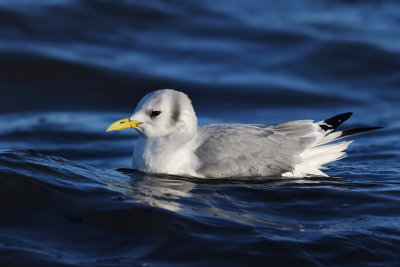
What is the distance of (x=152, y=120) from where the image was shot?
6320 mm

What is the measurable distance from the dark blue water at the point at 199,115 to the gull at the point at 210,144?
15 cm

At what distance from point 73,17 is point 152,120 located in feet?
27.8

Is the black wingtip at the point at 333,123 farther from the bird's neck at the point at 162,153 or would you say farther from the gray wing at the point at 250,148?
the bird's neck at the point at 162,153

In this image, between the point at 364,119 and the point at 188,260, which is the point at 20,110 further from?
the point at 188,260

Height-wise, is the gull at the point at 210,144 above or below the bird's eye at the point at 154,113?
below

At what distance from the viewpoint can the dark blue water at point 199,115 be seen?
4.58m

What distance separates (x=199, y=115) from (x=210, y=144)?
4.45 meters

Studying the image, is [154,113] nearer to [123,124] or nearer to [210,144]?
[123,124]

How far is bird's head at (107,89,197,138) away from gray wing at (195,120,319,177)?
0.21 meters

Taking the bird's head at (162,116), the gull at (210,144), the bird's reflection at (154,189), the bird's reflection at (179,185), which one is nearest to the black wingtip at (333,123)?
the gull at (210,144)

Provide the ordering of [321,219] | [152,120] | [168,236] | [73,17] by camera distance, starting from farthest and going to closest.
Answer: [73,17] → [152,120] → [321,219] → [168,236]

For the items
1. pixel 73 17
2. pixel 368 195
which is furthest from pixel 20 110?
pixel 368 195

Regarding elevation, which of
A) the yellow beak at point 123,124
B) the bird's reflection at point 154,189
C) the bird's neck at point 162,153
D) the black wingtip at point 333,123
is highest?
the black wingtip at point 333,123

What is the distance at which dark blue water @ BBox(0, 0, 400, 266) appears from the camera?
180 inches
